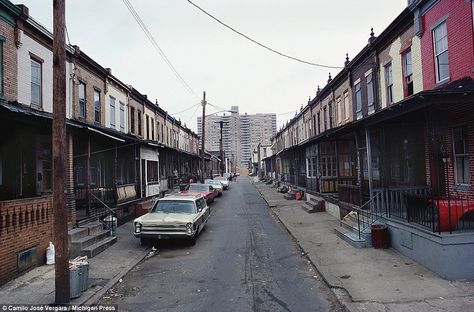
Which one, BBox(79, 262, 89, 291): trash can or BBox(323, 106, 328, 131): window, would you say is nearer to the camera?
BBox(79, 262, 89, 291): trash can

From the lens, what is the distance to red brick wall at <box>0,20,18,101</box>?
11.7m

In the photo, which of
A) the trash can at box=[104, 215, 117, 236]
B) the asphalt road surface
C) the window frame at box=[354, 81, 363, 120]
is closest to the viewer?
the asphalt road surface

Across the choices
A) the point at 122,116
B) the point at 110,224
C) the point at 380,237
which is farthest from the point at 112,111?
the point at 380,237

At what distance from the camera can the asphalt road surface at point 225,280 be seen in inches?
278

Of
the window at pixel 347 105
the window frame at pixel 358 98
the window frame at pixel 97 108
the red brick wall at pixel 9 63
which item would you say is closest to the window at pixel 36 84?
the red brick wall at pixel 9 63

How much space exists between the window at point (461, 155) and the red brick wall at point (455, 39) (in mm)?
1583

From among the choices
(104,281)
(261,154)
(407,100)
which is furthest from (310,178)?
(261,154)

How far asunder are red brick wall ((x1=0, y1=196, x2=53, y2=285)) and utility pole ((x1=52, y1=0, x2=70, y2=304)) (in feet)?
7.06

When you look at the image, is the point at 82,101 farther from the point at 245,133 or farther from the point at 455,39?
the point at 245,133

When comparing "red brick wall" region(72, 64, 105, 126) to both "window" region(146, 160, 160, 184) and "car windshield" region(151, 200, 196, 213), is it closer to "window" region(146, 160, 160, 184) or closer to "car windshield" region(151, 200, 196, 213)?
"window" region(146, 160, 160, 184)

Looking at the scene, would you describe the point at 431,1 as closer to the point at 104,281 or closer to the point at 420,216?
the point at 420,216

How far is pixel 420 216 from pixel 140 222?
8.26 metres

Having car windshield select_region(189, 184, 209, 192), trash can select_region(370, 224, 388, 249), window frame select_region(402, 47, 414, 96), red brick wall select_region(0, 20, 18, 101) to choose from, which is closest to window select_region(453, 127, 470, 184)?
trash can select_region(370, 224, 388, 249)

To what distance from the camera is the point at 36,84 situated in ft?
45.2
